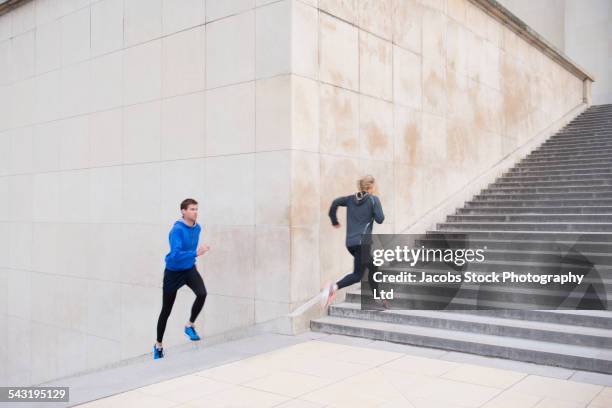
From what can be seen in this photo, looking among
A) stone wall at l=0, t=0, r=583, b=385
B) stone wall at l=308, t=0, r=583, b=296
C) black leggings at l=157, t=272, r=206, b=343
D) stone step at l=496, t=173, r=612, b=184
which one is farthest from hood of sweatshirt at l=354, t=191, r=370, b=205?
stone step at l=496, t=173, r=612, b=184

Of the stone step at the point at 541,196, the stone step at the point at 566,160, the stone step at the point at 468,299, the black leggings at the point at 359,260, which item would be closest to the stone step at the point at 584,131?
the stone step at the point at 566,160

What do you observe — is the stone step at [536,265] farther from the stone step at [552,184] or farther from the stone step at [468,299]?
the stone step at [552,184]

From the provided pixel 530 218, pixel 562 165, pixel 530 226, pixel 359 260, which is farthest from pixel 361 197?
pixel 562 165

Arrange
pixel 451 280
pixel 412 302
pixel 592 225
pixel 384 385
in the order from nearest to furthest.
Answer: pixel 384 385
pixel 412 302
pixel 451 280
pixel 592 225

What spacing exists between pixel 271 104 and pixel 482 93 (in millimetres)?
6874

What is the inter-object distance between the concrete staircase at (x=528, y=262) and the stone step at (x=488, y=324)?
0.04 feet

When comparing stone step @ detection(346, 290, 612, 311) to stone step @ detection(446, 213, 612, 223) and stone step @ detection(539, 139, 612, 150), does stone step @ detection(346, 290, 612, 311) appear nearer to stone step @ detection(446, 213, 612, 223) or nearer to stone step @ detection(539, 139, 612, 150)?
stone step @ detection(446, 213, 612, 223)

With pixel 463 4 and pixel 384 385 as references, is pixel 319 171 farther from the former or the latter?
pixel 463 4

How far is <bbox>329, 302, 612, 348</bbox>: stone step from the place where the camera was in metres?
6.25

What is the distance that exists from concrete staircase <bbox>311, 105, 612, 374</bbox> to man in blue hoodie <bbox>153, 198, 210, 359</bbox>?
191cm

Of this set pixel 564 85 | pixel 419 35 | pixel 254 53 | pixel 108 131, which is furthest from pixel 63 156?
pixel 564 85

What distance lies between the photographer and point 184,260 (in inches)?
259

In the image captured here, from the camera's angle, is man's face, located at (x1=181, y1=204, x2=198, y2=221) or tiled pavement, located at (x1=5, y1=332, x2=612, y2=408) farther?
man's face, located at (x1=181, y1=204, x2=198, y2=221)

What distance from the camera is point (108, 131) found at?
10.8 meters
